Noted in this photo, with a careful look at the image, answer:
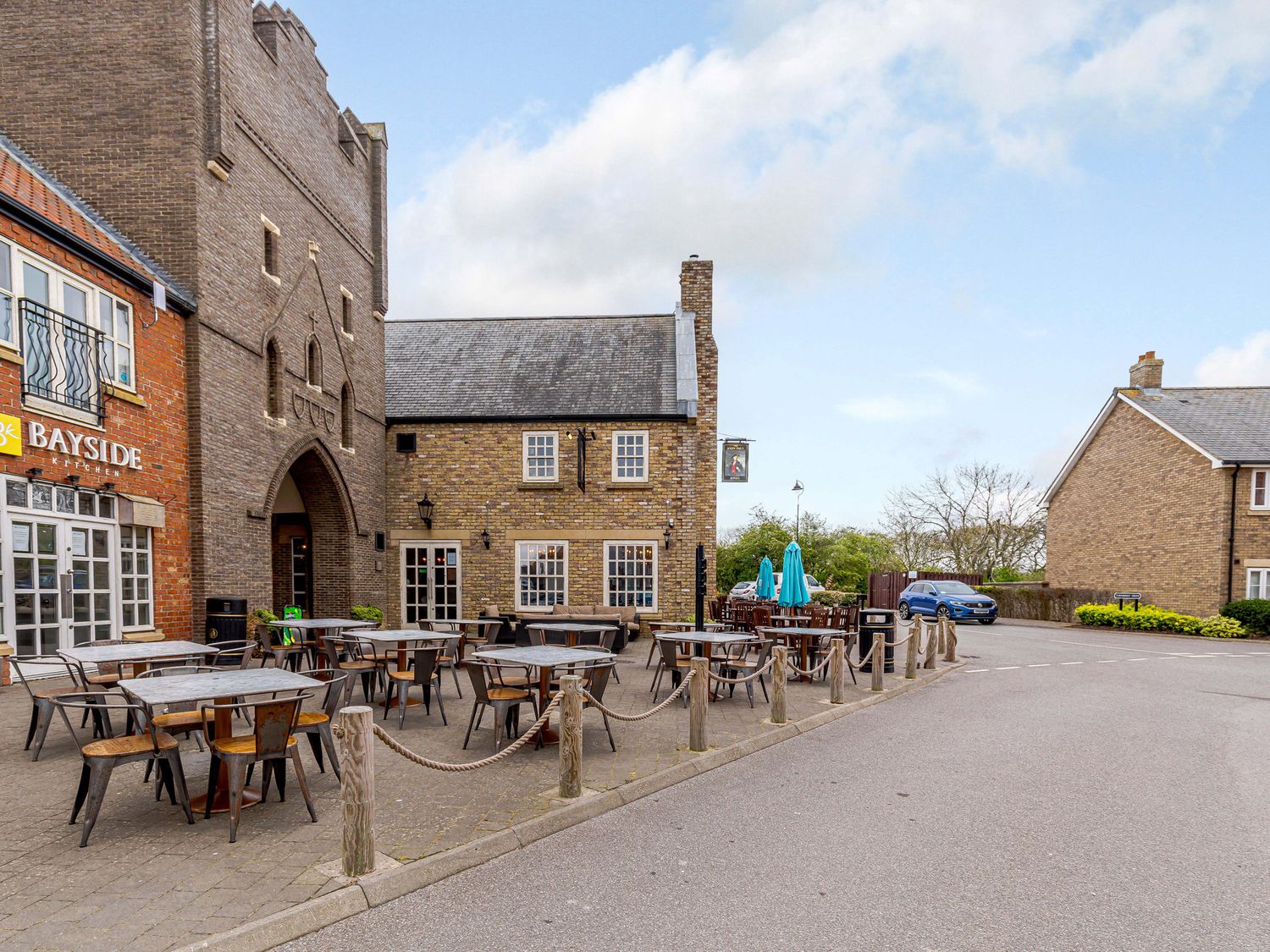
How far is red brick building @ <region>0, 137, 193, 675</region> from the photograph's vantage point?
30.6 feet

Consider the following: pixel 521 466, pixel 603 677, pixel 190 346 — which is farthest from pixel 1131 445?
pixel 190 346

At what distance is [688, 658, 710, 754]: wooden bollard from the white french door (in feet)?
42.3

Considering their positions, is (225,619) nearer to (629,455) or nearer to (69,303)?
(69,303)

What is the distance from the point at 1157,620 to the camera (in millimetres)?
23703

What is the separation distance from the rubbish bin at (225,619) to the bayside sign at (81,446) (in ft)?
7.72

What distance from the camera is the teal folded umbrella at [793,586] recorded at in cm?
1480

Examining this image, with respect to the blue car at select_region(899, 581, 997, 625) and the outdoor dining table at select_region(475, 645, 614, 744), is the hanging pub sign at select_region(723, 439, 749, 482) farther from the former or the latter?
the blue car at select_region(899, 581, 997, 625)

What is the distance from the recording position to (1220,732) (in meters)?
8.85

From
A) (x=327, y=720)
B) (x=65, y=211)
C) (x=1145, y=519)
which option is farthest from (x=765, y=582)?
(x=1145, y=519)

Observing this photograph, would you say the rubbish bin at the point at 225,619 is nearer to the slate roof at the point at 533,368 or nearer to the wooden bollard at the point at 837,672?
the slate roof at the point at 533,368

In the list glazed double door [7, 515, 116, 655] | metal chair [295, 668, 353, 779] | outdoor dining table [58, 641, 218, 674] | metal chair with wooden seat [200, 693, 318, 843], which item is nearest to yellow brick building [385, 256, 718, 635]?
glazed double door [7, 515, 116, 655]

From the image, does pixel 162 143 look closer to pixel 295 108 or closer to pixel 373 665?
pixel 295 108

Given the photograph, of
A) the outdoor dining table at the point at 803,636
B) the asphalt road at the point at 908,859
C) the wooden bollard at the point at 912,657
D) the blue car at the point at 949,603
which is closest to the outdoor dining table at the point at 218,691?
the asphalt road at the point at 908,859

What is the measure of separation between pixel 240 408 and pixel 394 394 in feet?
24.2
